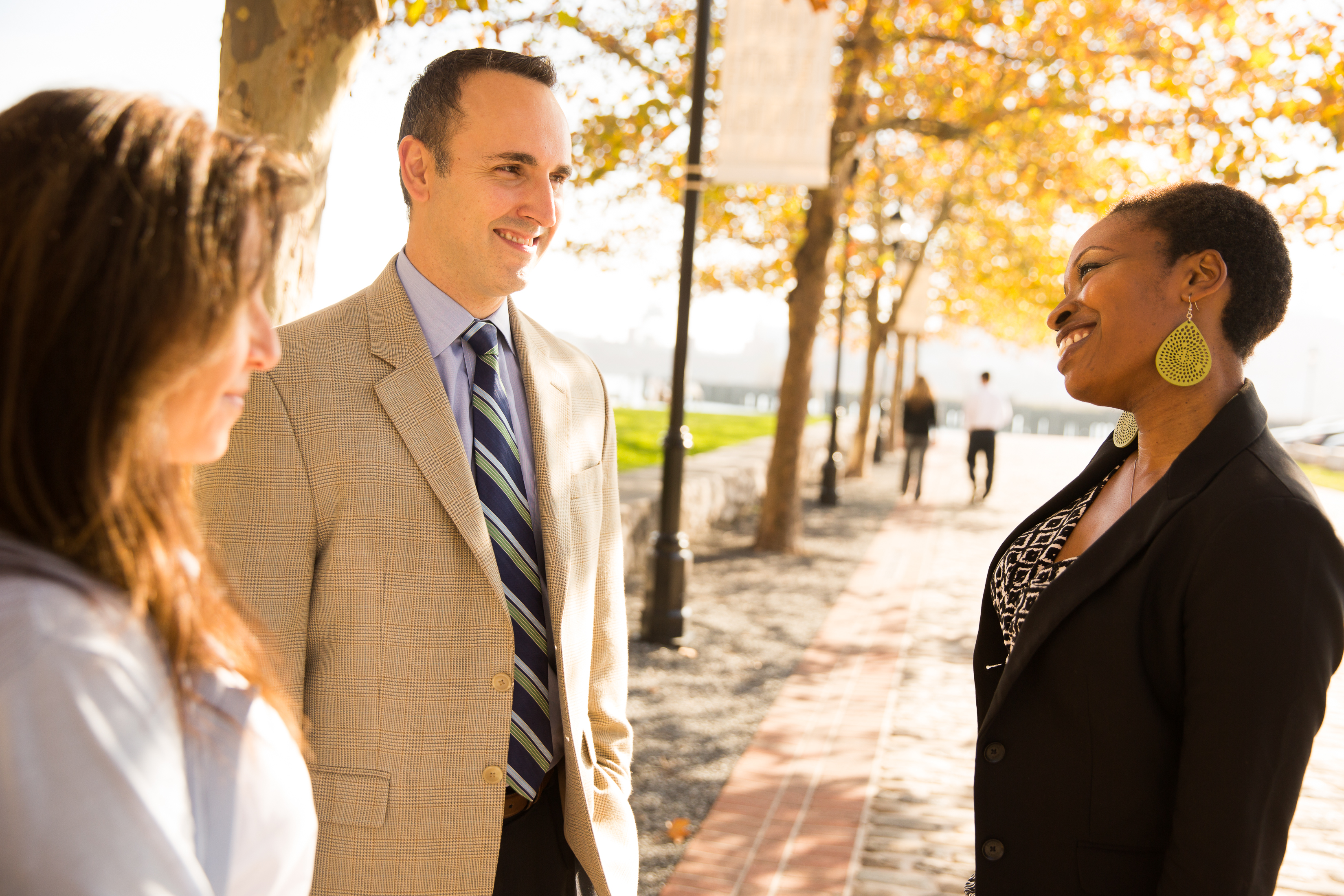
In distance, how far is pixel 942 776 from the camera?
5.07 meters

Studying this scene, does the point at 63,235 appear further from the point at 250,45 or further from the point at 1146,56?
the point at 1146,56

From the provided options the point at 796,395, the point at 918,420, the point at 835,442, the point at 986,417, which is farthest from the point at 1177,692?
the point at 918,420

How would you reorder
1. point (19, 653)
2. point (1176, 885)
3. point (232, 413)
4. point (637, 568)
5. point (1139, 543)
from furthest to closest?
point (637, 568)
point (1139, 543)
point (1176, 885)
point (232, 413)
point (19, 653)

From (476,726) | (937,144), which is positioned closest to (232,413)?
(476,726)

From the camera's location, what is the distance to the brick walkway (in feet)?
12.9

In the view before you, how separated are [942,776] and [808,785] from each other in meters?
0.80

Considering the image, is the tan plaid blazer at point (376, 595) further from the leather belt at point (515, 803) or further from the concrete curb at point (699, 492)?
the concrete curb at point (699, 492)

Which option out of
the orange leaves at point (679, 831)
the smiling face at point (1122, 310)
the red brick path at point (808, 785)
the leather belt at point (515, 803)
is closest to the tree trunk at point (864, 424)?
the red brick path at point (808, 785)

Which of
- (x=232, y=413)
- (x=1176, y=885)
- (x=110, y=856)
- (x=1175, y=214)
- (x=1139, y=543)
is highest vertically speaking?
(x=1175, y=214)

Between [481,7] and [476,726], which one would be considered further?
[481,7]

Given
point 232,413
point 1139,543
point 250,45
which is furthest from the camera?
point 250,45

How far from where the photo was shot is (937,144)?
18469 mm

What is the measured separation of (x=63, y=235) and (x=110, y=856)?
541 mm

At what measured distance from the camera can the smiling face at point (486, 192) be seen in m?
2.07
